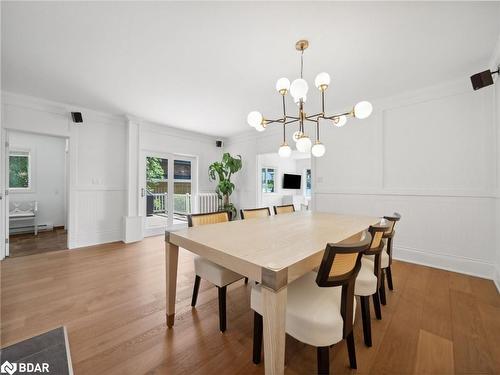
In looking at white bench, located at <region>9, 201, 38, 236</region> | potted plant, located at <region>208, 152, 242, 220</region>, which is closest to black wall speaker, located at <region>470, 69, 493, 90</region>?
potted plant, located at <region>208, 152, 242, 220</region>

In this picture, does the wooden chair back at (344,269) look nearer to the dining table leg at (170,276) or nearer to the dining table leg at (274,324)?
the dining table leg at (274,324)

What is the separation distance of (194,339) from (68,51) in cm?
302

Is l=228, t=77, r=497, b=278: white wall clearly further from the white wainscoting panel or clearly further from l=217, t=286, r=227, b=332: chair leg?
the white wainscoting panel

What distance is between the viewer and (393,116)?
3.24m

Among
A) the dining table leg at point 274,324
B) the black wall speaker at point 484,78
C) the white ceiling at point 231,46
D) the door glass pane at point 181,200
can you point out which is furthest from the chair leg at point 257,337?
the door glass pane at point 181,200

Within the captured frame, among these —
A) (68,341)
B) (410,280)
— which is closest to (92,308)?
(68,341)

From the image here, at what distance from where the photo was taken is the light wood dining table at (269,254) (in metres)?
0.92

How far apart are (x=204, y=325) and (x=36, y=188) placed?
6.00m

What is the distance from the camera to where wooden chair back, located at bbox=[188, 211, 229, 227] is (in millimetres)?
2109

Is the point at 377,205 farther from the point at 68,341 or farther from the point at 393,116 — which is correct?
the point at 68,341

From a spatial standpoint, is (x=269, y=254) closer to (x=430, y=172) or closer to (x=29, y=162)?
(x=430, y=172)

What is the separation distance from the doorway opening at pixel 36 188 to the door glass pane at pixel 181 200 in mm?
2300

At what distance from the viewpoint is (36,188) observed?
16.6ft

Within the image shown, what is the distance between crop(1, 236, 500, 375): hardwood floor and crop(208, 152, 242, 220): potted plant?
9.19 feet
